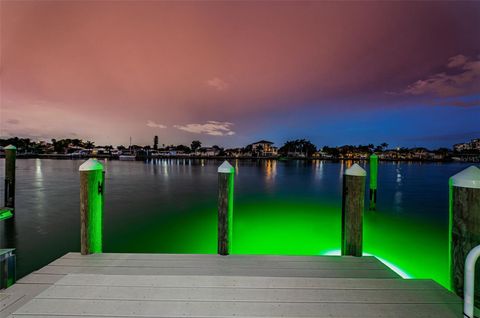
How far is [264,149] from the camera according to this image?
531 feet

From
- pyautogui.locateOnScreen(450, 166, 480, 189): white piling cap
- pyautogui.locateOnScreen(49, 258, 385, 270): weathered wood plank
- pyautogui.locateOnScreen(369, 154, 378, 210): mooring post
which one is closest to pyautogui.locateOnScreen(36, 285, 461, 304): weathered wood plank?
pyautogui.locateOnScreen(49, 258, 385, 270): weathered wood plank

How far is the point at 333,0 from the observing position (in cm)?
1193

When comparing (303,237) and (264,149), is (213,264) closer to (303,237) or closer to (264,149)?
(303,237)

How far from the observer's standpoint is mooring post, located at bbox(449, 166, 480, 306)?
2234mm

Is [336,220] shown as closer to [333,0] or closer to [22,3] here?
[333,0]

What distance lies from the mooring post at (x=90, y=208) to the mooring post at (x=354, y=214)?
3.80 metres

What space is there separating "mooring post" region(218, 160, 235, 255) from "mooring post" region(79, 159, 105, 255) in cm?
183

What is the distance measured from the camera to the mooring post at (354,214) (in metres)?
3.50

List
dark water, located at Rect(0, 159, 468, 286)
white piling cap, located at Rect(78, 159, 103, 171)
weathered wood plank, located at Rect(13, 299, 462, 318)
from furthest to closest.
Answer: dark water, located at Rect(0, 159, 468, 286), white piling cap, located at Rect(78, 159, 103, 171), weathered wood plank, located at Rect(13, 299, 462, 318)

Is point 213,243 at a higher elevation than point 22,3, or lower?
lower

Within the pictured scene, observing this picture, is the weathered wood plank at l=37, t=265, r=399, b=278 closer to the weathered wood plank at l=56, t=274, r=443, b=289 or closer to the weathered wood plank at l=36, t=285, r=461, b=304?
the weathered wood plank at l=56, t=274, r=443, b=289

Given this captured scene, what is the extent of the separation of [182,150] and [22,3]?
546 ft

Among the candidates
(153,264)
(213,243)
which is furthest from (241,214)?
(153,264)

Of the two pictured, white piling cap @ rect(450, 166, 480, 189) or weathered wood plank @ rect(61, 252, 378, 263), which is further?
weathered wood plank @ rect(61, 252, 378, 263)
